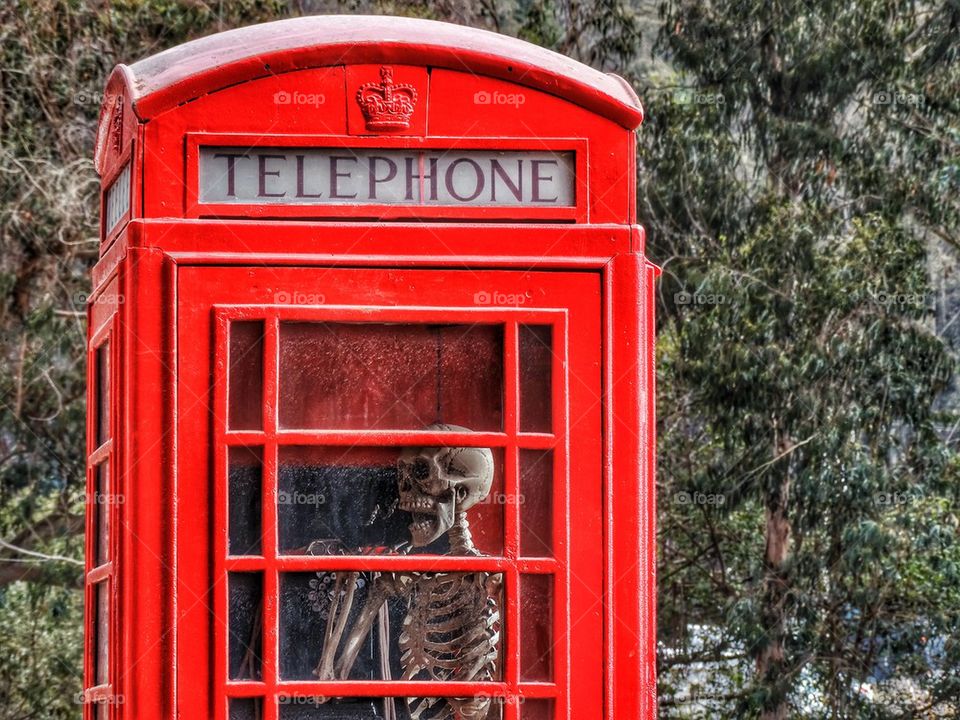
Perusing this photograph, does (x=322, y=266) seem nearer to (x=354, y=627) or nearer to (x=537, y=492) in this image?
(x=537, y=492)

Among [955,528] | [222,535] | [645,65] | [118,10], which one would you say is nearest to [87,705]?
[222,535]

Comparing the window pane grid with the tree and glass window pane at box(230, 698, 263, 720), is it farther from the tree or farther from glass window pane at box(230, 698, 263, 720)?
the tree

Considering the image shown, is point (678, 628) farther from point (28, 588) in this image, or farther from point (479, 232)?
point (479, 232)

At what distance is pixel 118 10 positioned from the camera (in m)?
9.52

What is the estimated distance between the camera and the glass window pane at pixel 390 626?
349cm

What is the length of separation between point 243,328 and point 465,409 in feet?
1.89

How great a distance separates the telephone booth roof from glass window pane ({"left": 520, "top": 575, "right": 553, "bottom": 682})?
118cm

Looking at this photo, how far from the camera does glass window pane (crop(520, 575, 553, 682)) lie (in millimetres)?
3482
